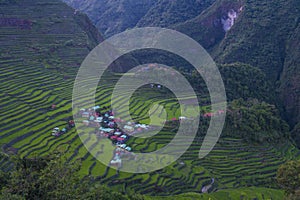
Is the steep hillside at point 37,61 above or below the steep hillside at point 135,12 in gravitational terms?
above

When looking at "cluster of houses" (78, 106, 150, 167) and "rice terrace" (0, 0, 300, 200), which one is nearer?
"rice terrace" (0, 0, 300, 200)

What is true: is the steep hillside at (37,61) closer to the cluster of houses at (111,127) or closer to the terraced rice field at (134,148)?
the terraced rice field at (134,148)

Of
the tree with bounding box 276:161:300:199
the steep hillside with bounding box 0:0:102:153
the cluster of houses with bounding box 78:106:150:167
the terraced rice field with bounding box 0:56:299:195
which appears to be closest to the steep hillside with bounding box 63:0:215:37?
the steep hillside with bounding box 0:0:102:153

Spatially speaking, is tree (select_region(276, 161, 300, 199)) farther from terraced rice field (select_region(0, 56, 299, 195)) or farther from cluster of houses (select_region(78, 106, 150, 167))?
cluster of houses (select_region(78, 106, 150, 167))

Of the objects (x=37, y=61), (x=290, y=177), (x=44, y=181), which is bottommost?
(x=37, y=61)

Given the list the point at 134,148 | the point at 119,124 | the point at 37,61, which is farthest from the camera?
the point at 37,61

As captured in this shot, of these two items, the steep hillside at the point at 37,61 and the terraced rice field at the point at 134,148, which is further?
the steep hillside at the point at 37,61

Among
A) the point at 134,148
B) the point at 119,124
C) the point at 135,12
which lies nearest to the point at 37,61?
the point at 119,124

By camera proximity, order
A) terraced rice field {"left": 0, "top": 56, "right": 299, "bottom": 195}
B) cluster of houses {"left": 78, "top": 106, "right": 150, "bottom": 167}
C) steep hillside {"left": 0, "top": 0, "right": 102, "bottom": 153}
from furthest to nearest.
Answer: steep hillside {"left": 0, "top": 0, "right": 102, "bottom": 153} < cluster of houses {"left": 78, "top": 106, "right": 150, "bottom": 167} < terraced rice field {"left": 0, "top": 56, "right": 299, "bottom": 195}

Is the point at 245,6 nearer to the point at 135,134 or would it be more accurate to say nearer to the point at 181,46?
the point at 181,46

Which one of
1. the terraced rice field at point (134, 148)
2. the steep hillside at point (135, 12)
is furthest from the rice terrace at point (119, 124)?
the steep hillside at point (135, 12)

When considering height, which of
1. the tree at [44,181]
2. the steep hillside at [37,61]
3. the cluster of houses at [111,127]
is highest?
the tree at [44,181]

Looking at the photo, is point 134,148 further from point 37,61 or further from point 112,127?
point 37,61
